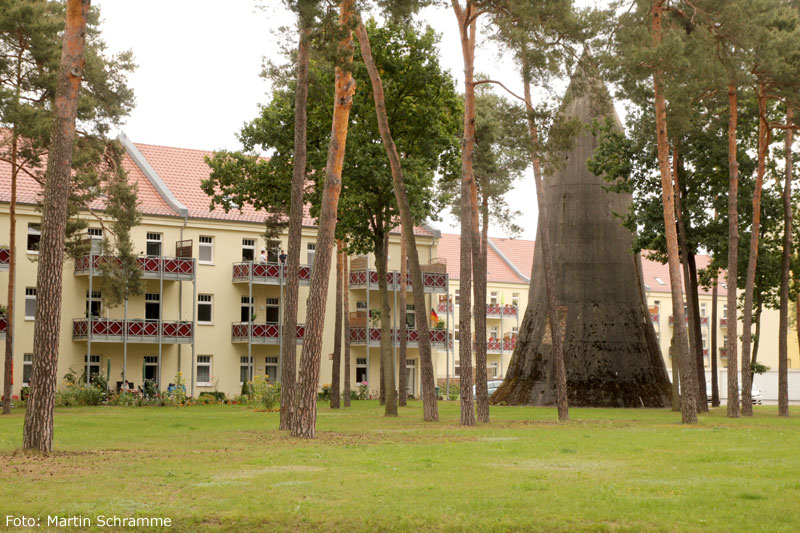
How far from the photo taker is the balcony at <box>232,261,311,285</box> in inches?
1731

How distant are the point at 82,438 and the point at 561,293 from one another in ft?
75.8

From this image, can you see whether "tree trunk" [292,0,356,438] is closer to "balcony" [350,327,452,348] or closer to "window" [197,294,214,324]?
"window" [197,294,214,324]

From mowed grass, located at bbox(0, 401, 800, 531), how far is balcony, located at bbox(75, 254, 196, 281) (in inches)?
839

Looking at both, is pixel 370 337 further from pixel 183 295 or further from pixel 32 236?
pixel 32 236

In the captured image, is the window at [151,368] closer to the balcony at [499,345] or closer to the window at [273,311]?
the window at [273,311]

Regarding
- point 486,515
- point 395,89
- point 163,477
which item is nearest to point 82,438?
point 163,477

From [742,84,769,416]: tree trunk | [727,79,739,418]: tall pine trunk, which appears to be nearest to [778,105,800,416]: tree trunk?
[742,84,769,416]: tree trunk

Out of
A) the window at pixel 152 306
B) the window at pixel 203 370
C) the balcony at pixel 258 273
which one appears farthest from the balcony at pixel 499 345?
Answer: the window at pixel 152 306

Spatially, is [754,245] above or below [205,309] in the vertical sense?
above

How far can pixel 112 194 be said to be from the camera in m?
29.6

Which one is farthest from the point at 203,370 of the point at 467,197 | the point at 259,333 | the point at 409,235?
the point at 467,197

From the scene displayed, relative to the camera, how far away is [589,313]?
36938 millimetres

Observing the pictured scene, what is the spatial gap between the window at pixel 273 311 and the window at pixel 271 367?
1727 mm

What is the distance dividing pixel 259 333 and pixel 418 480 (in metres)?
33.3
